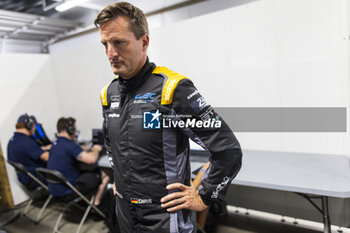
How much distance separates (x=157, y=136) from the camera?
1.07 metres

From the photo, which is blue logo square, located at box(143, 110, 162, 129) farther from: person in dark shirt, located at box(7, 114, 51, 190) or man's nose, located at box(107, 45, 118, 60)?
person in dark shirt, located at box(7, 114, 51, 190)

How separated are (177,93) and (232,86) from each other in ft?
6.17

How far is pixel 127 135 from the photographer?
3.69 feet

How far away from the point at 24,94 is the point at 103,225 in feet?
7.99

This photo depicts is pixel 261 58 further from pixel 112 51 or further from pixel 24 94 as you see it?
pixel 24 94

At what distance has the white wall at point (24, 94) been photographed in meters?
3.71

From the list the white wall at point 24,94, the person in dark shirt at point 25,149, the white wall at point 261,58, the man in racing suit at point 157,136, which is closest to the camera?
the man in racing suit at point 157,136

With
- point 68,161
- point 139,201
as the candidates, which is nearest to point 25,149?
point 68,161

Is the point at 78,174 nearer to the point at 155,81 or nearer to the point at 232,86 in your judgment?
the point at 232,86

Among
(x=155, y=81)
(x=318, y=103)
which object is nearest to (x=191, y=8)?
(x=318, y=103)

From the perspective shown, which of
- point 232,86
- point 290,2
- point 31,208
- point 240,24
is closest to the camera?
point 290,2

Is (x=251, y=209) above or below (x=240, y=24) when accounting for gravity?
below

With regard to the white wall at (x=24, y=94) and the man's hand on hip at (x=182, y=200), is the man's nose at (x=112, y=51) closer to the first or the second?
the man's hand on hip at (x=182, y=200)

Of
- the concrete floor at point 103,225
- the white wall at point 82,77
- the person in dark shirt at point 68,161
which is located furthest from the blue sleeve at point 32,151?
the white wall at point 82,77
